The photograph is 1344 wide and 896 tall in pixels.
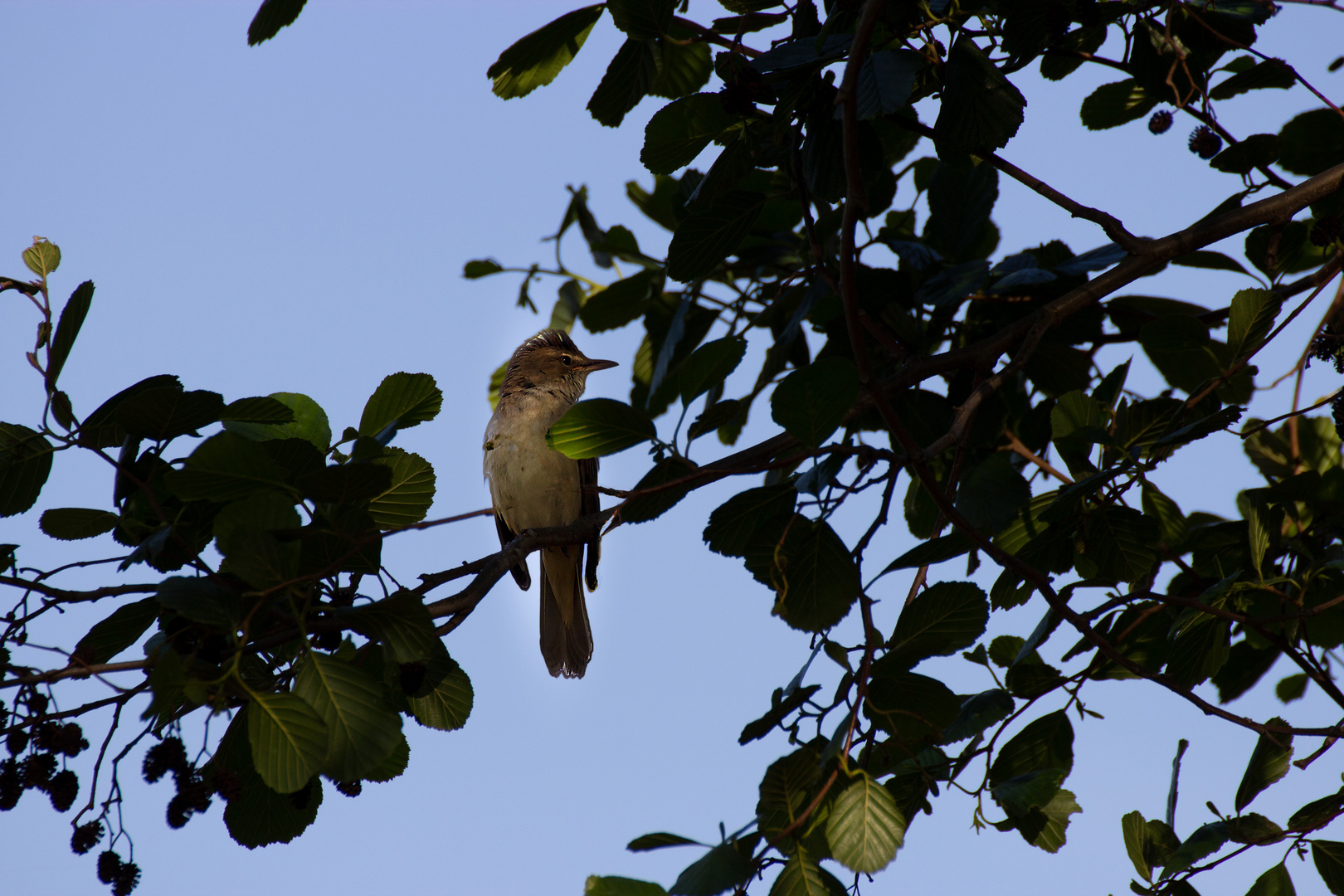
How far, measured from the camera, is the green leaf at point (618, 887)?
2.13 metres

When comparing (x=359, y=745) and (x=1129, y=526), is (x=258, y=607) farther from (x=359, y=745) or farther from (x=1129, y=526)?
(x=1129, y=526)

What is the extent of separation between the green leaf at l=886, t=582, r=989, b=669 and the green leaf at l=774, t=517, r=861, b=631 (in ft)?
0.57

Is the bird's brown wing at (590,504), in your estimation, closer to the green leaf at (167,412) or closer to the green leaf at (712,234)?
the green leaf at (712,234)

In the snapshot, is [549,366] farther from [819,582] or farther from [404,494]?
A: [819,582]

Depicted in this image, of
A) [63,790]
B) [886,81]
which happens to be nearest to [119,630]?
[63,790]

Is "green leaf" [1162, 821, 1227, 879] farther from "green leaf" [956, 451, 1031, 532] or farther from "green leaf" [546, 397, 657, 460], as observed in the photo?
"green leaf" [546, 397, 657, 460]

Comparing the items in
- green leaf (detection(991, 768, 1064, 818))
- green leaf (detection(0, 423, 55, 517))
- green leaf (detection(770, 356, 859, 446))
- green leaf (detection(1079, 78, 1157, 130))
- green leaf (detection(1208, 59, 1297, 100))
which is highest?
green leaf (detection(1079, 78, 1157, 130))

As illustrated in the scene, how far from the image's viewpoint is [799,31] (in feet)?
10.6

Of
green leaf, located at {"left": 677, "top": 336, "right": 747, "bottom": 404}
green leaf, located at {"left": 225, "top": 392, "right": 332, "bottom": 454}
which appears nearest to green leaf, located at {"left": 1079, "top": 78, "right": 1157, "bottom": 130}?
green leaf, located at {"left": 677, "top": 336, "right": 747, "bottom": 404}

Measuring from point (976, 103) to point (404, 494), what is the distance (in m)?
2.02

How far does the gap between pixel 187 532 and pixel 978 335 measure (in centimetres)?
319

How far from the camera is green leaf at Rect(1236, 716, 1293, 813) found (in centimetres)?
302

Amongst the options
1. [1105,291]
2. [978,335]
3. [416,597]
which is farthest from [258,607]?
[978,335]

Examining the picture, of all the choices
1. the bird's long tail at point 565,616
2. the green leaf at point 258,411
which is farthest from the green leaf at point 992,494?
the bird's long tail at point 565,616
